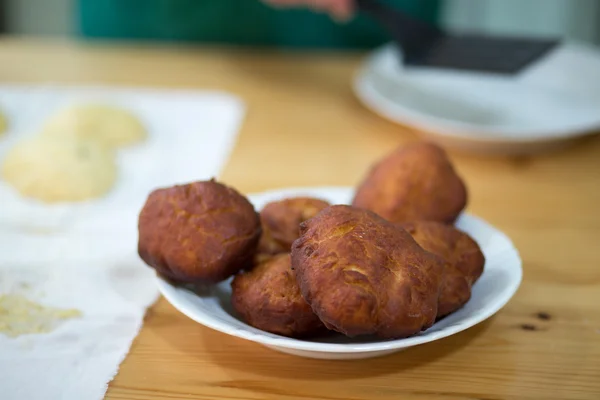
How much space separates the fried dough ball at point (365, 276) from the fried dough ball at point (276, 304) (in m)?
0.04

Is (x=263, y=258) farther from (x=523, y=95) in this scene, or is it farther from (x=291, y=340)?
(x=523, y=95)

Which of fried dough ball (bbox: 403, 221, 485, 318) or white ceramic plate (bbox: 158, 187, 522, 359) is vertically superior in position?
fried dough ball (bbox: 403, 221, 485, 318)

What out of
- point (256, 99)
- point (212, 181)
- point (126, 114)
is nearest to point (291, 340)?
point (212, 181)

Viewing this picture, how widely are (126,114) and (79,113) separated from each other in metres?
0.09

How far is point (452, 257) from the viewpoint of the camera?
73 centimetres

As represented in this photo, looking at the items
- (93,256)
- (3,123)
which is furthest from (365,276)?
(3,123)

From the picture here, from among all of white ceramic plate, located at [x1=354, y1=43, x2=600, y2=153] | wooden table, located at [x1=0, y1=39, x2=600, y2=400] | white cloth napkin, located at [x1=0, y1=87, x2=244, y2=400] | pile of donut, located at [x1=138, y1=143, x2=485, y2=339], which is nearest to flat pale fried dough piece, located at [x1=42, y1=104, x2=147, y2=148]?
white cloth napkin, located at [x1=0, y1=87, x2=244, y2=400]

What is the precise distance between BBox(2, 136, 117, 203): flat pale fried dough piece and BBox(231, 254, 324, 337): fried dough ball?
1.69ft

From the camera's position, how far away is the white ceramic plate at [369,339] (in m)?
0.64

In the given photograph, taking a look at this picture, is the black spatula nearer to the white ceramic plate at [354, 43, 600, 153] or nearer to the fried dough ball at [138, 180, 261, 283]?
the white ceramic plate at [354, 43, 600, 153]

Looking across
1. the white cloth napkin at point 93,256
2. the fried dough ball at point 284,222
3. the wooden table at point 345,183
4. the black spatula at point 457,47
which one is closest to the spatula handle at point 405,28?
the black spatula at point 457,47

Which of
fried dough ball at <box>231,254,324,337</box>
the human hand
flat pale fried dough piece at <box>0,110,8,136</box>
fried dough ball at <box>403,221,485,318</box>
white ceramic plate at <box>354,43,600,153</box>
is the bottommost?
flat pale fried dough piece at <box>0,110,8,136</box>

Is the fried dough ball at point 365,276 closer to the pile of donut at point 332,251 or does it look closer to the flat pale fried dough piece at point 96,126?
the pile of donut at point 332,251

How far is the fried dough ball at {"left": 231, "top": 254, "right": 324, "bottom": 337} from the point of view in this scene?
2.23 feet
